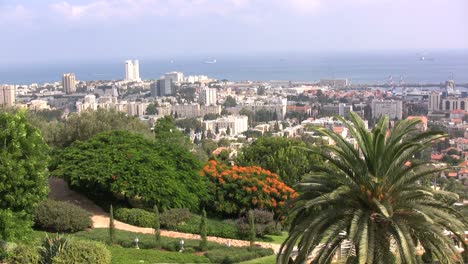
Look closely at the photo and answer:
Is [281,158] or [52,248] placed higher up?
[52,248]

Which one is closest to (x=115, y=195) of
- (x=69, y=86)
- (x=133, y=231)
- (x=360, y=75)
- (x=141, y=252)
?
(x=133, y=231)

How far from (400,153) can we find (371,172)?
349 mm

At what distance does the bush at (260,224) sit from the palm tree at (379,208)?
18.7 feet

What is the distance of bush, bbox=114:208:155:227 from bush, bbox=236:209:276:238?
6.11 feet

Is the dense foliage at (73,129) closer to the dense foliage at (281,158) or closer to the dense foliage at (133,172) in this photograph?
the dense foliage at (281,158)

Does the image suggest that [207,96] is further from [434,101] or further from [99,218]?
[99,218]

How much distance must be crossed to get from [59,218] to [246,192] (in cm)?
448

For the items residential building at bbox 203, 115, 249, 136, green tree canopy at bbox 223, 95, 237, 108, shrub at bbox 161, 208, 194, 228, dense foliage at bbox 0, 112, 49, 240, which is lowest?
residential building at bbox 203, 115, 249, 136

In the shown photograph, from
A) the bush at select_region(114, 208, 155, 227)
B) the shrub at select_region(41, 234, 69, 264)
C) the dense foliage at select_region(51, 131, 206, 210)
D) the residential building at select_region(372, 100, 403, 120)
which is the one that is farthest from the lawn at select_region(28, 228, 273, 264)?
the residential building at select_region(372, 100, 403, 120)

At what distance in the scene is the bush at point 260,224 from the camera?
39.4ft

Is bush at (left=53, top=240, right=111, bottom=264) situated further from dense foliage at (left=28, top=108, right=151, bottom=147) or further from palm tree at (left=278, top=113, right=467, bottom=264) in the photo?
dense foliage at (left=28, top=108, right=151, bottom=147)

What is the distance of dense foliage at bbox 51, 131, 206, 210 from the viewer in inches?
509

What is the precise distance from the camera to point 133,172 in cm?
1309

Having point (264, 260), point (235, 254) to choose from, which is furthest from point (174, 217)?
point (264, 260)
